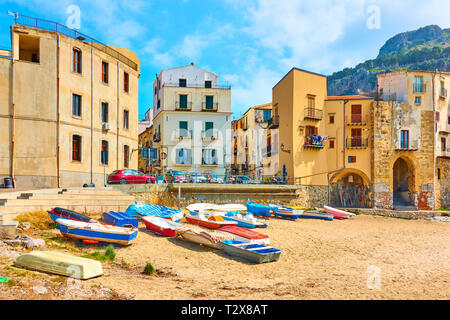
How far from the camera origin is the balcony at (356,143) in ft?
120

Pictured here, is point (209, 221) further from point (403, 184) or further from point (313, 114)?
point (403, 184)

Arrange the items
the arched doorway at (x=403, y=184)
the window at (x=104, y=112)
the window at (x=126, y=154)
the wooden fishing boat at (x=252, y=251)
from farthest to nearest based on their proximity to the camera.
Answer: the arched doorway at (x=403, y=184) < the window at (x=126, y=154) < the window at (x=104, y=112) < the wooden fishing boat at (x=252, y=251)

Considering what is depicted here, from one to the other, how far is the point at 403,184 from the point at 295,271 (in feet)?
119

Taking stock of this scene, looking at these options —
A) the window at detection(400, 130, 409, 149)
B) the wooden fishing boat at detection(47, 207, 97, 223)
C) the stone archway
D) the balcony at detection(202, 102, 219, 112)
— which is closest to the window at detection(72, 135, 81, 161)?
the wooden fishing boat at detection(47, 207, 97, 223)

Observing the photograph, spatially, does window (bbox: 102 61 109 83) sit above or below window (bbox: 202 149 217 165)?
above

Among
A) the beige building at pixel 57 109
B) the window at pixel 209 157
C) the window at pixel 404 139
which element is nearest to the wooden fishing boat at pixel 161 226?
the beige building at pixel 57 109

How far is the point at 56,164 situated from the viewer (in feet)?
74.0

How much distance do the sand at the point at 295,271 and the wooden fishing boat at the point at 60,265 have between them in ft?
1.70

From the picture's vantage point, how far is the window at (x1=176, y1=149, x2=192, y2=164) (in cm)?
4144

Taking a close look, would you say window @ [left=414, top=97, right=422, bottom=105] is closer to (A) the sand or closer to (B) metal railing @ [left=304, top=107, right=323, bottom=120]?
(B) metal railing @ [left=304, top=107, right=323, bottom=120]

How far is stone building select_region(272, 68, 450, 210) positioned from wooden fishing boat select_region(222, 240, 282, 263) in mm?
20837

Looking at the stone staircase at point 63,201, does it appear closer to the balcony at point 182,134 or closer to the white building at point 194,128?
the white building at point 194,128
